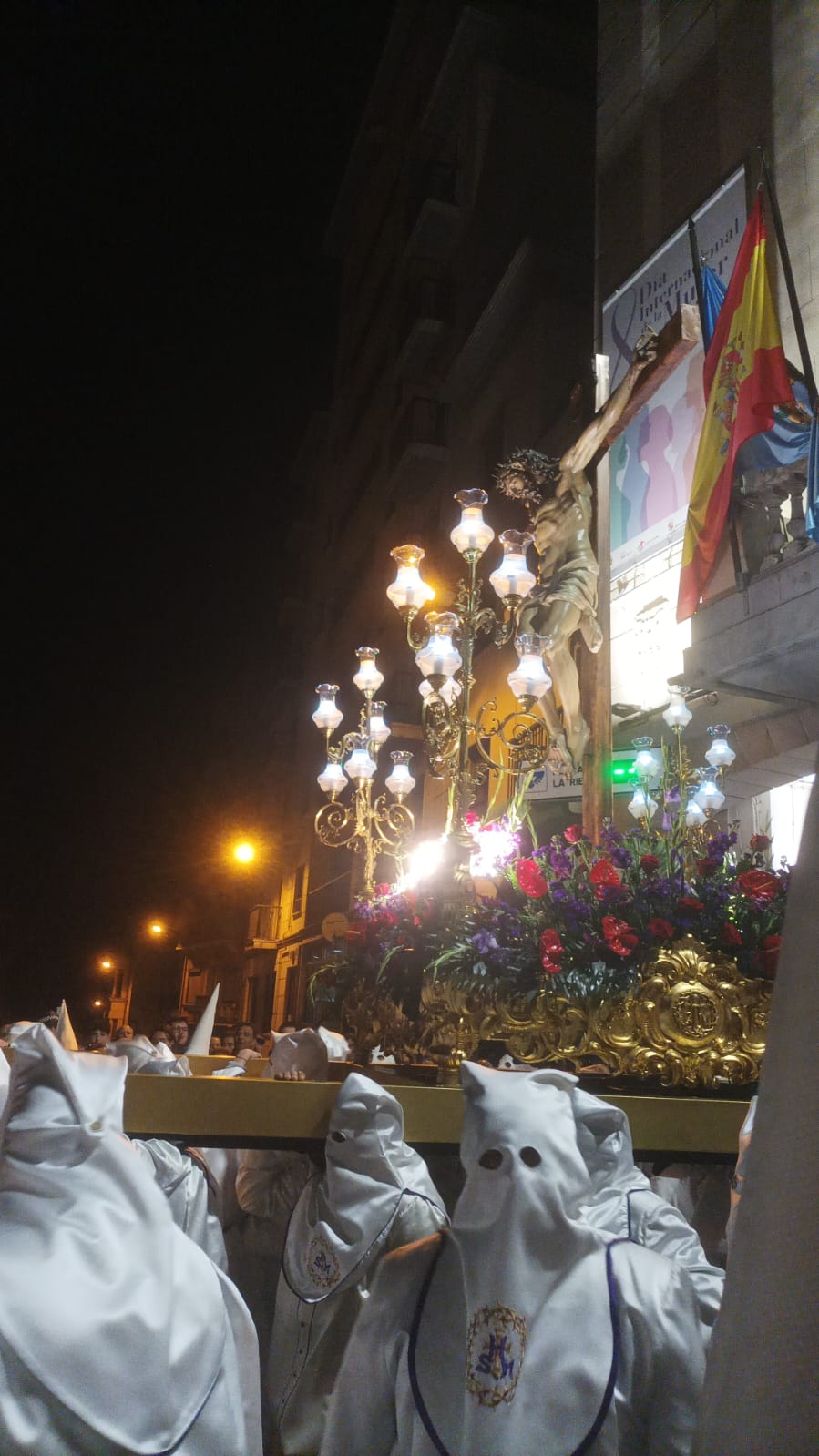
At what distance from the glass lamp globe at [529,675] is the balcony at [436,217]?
19661mm

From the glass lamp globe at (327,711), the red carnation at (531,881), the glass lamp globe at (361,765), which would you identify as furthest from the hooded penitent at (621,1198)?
the glass lamp globe at (327,711)

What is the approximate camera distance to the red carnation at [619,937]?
382cm

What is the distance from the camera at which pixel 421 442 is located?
2236cm

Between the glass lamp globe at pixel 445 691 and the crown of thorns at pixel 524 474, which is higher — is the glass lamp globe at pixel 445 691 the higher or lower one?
the lower one

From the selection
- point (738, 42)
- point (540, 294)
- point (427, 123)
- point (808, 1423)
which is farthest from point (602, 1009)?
point (427, 123)

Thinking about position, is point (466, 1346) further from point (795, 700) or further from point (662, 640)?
point (662, 640)

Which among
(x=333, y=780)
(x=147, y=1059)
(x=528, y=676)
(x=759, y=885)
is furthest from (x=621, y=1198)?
(x=333, y=780)

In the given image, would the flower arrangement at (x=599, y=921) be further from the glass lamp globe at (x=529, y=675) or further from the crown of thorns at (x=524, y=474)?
the crown of thorns at (x=524, y=474)

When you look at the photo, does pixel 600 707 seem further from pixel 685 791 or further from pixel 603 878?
pixel 603 878

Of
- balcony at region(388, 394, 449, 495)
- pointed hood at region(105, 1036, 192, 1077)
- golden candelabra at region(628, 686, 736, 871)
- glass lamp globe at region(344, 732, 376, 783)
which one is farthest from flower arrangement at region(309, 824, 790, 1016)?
balcony at region(388, 394, 449, 495)

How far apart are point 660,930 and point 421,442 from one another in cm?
1974

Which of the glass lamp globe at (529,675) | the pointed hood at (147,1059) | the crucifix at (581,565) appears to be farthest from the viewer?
the crucifix at (581,565)

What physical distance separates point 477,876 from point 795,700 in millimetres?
5898

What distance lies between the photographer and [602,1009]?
381cm
